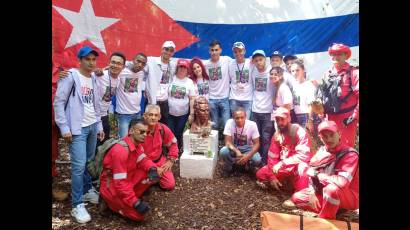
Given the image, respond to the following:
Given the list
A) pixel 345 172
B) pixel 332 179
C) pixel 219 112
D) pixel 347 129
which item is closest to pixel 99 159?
pixel 219 112

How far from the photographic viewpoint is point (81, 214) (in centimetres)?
399

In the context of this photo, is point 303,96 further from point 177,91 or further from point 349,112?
point 177,91

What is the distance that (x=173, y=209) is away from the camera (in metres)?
4.26

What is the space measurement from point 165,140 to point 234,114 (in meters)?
0.94

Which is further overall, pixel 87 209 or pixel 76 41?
pixel 76 41

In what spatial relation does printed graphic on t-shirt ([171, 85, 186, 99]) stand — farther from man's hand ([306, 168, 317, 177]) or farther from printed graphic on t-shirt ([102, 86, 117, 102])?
man's hand ([306, 168, 317, 177])

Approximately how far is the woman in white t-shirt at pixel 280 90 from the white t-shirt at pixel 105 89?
1986 millimetres

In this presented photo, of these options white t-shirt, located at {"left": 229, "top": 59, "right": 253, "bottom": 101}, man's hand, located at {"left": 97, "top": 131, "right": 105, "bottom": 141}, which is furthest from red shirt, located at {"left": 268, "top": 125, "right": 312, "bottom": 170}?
man's hand, located at {"left": 97, "top": 131, "right": 105, "bottom": 141}

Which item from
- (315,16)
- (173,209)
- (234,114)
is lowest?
(173,209)

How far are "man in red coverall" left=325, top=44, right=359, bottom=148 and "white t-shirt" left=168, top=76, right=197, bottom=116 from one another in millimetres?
1795

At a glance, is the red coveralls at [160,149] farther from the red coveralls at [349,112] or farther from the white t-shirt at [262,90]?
the red coveralls at [349,112]

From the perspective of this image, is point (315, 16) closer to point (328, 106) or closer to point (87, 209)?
point (328, 106)
